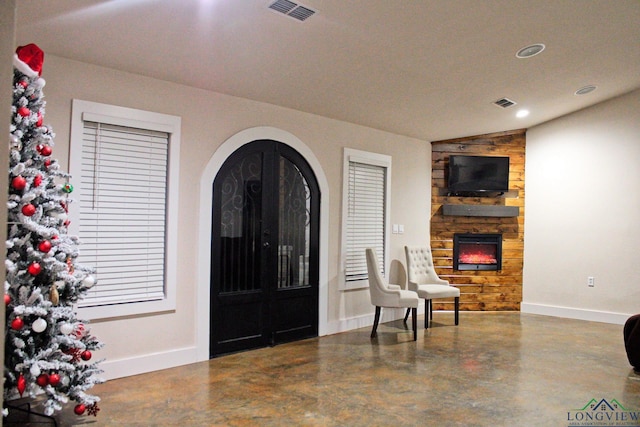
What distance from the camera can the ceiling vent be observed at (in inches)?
118

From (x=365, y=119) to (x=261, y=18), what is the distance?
9.46 feet

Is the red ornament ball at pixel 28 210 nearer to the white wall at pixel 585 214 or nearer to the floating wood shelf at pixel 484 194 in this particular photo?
the floating wood shelf at pixel 484 194

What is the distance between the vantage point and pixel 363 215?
627cm

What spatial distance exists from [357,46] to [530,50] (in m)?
1.60

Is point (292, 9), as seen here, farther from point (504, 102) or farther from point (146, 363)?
point (504, 102)

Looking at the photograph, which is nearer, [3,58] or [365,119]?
[3,58]

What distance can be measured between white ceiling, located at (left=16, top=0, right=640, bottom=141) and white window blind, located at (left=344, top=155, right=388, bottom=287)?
0.96 meters

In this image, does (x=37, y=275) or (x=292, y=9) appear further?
(x=292, y=9)

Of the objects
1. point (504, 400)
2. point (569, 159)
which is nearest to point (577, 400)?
point (504, 400)

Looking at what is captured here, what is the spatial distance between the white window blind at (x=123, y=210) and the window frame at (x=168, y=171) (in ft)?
0.15

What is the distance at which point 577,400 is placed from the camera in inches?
141

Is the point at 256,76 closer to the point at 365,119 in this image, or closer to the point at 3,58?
the point at 365,119

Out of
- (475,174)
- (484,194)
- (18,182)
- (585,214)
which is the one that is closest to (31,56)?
(18,182)

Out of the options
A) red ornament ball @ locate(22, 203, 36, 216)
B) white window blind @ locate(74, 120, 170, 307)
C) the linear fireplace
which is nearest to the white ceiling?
white window blind @ locate(74, 120, 170, 307)
